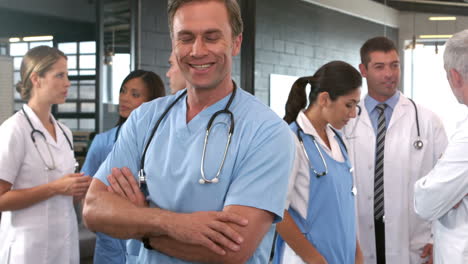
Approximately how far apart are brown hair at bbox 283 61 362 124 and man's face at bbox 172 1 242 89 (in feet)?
3.16

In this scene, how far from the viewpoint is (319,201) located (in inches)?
Result: 81.7

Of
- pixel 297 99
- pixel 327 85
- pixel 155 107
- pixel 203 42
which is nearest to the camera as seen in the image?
pixel 203 42

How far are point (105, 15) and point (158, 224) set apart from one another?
117 inches

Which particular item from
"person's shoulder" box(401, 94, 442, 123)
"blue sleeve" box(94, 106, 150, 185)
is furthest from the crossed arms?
"person's shoulder" box(401, 94, 442, 123)

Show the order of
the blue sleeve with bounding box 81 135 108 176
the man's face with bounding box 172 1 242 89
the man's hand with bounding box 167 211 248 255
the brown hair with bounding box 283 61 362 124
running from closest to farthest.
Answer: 1. the man's hand with bounding box 167 211 248 255
2. the man's face with bounding box 172 1 242 89
3. the brown hair with bounding box 283 61 362 124
4. the blue sleeve with bounding box 81 135 108 176

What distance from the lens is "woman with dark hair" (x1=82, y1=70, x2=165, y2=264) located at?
2.40 metres

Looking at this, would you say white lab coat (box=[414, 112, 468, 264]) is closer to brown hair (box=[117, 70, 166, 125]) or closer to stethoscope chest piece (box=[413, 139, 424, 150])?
stethoscope chest piece (box=[413, 139, 424, 150])

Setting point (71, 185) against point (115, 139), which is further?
point (115, 139)

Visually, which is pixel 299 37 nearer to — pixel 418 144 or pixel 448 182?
pixel 418 144

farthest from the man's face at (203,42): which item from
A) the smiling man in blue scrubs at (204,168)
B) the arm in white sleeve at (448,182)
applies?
the arm in white sleeve at (448,182)

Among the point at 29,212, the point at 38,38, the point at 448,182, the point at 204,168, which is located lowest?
the point at 29,212

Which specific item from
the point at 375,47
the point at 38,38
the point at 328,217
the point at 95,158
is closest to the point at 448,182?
the point at 328,217

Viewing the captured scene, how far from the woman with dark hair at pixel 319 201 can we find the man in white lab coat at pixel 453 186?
0.93ft

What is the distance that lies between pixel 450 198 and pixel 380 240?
2.63 ft
